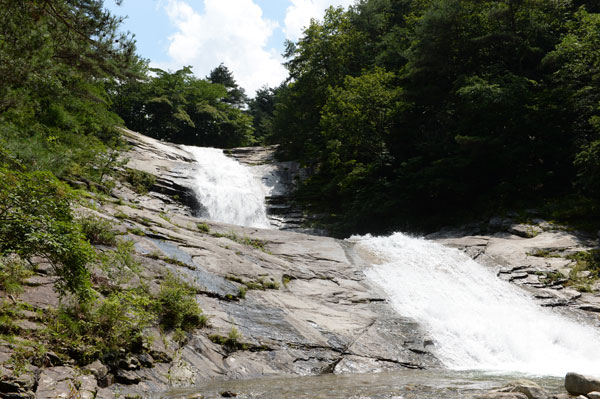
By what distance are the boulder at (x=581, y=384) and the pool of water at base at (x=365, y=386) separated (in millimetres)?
535

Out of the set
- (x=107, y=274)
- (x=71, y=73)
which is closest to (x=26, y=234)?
(x=107, y=274)

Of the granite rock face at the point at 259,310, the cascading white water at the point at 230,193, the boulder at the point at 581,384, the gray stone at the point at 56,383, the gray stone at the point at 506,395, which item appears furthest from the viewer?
the cascading white water at the point at 230,193

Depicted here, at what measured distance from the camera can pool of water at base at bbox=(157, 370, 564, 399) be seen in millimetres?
5133

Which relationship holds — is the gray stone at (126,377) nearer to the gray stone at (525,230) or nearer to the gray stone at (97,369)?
the gray stone at (97,369)

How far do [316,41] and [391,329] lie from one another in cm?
2902

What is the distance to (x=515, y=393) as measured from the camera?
14.6ft

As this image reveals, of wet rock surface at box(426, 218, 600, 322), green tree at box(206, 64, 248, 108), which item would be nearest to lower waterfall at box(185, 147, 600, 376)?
wet rock surface at box(426, 218, 600, 322)

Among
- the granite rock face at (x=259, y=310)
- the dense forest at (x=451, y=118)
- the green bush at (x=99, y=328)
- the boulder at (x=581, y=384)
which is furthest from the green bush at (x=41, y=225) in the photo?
the dense forest at (x=451, y=118)

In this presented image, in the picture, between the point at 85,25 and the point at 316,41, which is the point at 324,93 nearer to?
the point at 316,41

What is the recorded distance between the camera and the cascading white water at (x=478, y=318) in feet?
Result: 28.0

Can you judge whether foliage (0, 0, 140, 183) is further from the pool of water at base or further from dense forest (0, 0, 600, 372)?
the pool of water at base

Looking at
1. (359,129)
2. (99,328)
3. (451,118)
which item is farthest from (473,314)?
(451,118)

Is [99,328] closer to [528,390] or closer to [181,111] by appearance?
[528,390]

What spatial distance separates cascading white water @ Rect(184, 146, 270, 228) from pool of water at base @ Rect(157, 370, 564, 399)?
1505cm
